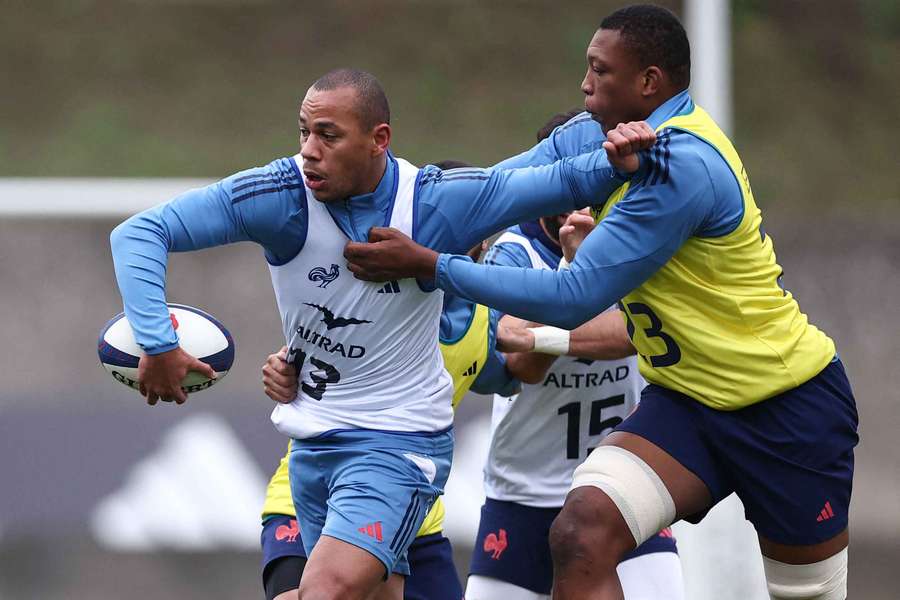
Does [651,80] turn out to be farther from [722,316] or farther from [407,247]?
[407,247]

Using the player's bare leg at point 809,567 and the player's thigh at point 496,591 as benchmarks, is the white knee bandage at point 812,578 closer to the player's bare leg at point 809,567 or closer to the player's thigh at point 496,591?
the player's bare leg at point 809,567

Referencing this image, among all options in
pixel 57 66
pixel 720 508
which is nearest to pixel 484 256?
pixel 720 508

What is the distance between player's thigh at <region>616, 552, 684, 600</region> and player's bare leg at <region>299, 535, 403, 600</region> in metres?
1.50

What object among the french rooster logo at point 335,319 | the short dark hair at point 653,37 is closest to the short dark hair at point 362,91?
the french rooster logo at point 335,319

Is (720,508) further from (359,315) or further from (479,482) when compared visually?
(359,315)

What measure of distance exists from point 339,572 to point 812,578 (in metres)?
1.60

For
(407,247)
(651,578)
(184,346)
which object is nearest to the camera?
(407,247)

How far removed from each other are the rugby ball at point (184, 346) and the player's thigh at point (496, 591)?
1.67 meters

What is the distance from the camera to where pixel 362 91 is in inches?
175

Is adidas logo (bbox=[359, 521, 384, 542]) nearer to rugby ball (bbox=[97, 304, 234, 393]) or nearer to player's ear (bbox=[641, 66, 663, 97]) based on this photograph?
rugby ball (bbox=[97, 304, 234, 393])

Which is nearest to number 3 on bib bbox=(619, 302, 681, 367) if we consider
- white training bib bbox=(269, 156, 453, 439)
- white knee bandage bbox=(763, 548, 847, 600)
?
white training bib bbox=(269, 156, 453, 439)

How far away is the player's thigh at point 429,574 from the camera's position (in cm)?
496

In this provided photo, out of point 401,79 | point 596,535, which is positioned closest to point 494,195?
point 596,535

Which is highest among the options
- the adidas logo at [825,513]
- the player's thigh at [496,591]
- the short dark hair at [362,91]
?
the short dark hair at [362,91]
